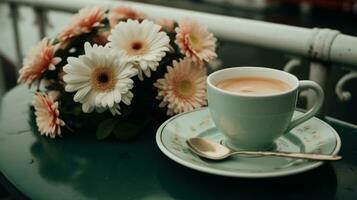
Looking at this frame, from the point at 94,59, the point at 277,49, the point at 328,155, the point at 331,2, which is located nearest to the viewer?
the point at 328,155

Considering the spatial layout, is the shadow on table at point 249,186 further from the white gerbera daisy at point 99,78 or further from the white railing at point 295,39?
the white railing at point 295,39

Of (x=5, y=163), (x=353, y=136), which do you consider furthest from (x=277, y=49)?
(x=5, y=163)

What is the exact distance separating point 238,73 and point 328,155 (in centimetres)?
17

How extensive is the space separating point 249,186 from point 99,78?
26cm

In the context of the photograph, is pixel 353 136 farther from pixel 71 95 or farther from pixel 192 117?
pixel 71 95

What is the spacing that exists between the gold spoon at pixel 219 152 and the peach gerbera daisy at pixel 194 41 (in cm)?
16

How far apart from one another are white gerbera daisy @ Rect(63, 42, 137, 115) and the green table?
74 millimetres

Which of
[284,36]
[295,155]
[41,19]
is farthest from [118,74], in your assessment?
[41,19]

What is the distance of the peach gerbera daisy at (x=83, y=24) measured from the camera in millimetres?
744

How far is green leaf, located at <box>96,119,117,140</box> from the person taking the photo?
2.23 ft

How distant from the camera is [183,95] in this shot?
A: 71 cm

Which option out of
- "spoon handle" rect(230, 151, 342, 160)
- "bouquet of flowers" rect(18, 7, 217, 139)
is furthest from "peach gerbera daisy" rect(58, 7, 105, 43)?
"spoon handle" rect(230, 151, 342, 160)

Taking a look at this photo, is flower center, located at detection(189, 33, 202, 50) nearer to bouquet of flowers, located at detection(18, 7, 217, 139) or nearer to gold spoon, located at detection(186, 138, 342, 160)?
bouquet of flowers, located at detection(18, 7, 217, 139)

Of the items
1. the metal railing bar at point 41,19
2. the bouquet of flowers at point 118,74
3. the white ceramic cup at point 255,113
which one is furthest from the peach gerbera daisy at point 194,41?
the metal railing bar at point 41,19
